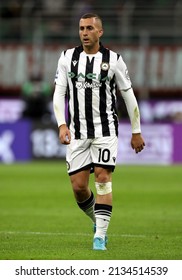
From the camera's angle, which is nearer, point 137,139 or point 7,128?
point 137,139

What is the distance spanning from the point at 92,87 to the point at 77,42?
1919 centimetres

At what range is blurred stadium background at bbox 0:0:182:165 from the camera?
28.7 meters

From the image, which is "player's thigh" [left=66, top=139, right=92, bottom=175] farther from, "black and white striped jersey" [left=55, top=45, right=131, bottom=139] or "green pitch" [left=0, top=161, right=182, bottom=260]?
"green pitch" [left=0, top=161, right=182, bottom=260]

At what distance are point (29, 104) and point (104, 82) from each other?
18624 mm

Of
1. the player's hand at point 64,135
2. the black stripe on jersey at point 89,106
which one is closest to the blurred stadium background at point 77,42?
the black stripe on jersey at point 89,106

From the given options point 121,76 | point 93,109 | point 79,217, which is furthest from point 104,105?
point 79,217

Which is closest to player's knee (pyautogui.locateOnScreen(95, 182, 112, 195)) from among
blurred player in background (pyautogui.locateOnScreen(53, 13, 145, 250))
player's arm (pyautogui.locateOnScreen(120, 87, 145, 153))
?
blurred player in background (pyautogui.locateOnScreen(53, 13, 145, 250))

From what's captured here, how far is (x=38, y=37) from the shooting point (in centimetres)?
2936

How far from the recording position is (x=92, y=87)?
9883mm

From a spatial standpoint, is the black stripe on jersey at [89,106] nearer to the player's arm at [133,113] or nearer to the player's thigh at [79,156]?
the player's thigh at [79,156]

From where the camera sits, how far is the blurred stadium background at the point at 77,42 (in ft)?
94.1

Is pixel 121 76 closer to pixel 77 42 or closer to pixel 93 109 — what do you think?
pixel 93 109
